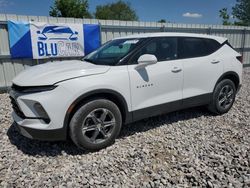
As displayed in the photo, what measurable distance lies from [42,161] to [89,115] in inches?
35.0

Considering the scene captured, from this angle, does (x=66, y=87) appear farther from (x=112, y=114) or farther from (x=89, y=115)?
(x=112, y=114)

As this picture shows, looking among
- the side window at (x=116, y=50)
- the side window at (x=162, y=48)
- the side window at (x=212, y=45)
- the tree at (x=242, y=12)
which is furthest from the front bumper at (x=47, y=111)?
the tree at (x=242, y=12)

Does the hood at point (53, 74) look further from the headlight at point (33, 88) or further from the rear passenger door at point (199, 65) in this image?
the rear passenger door at point (199, 65)

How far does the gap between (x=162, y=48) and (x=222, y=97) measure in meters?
1.81

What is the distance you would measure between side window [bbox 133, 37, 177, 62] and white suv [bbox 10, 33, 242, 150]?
13 mm

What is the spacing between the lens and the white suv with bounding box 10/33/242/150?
8.98 ft

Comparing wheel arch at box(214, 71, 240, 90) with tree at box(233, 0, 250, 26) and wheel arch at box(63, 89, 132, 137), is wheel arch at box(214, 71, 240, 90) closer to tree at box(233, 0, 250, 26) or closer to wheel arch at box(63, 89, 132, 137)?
wheel arch at box(63, 89, 132, 137)

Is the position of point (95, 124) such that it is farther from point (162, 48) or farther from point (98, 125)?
point (162, 48)

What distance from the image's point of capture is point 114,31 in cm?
792

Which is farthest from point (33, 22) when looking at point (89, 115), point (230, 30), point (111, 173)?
point (230, 30)

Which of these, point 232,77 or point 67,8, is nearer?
point 232,77

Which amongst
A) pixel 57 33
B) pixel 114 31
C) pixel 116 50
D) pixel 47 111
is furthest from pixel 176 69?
pixel 114 31

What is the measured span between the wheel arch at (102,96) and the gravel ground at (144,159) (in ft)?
1.58

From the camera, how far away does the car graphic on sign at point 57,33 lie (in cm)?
662
